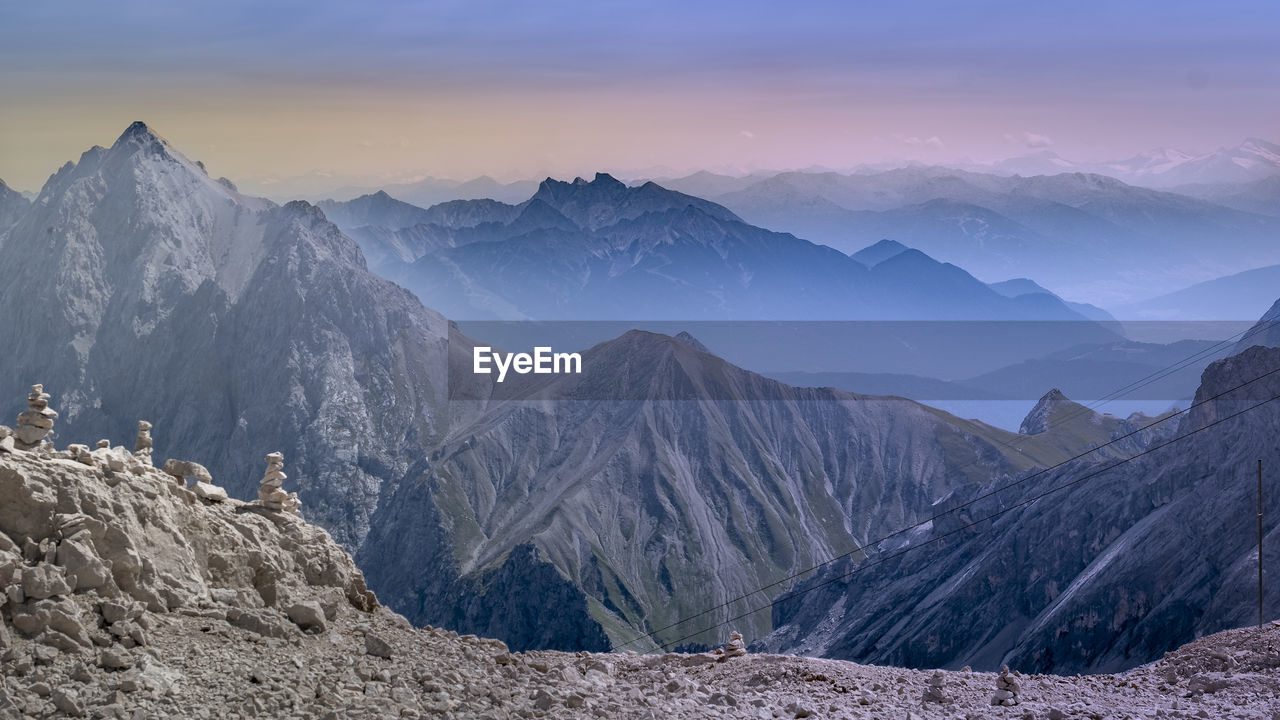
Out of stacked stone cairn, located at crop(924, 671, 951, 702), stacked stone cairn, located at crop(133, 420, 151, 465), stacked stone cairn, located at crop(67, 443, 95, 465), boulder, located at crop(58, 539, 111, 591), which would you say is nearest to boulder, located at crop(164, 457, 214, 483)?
stacked stone cairn, located at crop(133, 420, 151, 465)

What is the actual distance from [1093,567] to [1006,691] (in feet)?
328

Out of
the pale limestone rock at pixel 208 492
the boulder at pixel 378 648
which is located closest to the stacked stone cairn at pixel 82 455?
the pale limestone rock at pixel 208 492

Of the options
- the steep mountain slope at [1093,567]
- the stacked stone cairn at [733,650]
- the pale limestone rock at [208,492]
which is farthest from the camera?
the steep mountain slope at [1093,567]

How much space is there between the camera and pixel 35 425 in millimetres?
23484

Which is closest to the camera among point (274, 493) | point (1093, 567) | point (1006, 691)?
point (1006, 691)

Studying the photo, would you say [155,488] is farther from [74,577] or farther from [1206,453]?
[1206,453]

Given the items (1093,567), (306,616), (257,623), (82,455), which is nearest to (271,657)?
(257,623)

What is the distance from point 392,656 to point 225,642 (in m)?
2.69

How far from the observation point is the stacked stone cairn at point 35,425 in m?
23.3

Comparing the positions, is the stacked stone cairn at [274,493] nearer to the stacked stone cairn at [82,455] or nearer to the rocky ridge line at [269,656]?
the rocky ridge line at [269,656]

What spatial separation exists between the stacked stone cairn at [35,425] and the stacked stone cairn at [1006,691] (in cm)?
1799

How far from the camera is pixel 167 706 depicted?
17.5 meters

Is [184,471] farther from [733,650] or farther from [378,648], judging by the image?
[733,650]

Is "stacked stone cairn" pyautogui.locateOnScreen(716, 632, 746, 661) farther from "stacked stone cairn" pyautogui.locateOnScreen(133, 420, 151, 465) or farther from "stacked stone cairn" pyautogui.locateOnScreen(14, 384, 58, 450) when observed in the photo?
"stacked stone cairn" pyautogui.locateOnScreen(14, 384, 58, 450)
